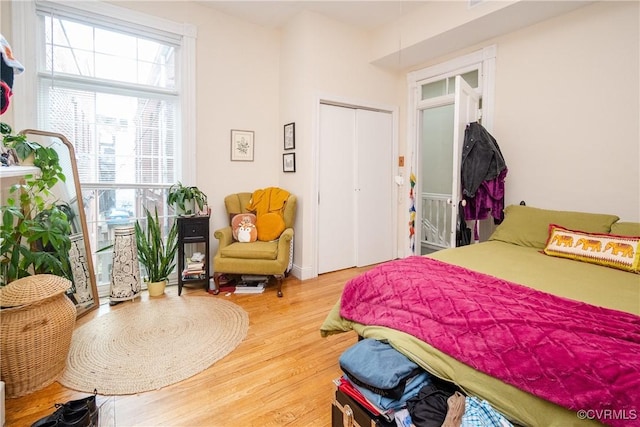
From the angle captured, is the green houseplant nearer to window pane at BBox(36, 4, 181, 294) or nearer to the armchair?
window pane at BBox(36, 4, 181, 294)

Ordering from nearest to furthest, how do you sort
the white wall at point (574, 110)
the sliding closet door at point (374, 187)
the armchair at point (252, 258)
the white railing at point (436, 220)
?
1. the white wall at point (574, 110)
2. the armchair at point (252, 258)
3. the sliding closet door at point (374, 187)
4. the white railing at point (436, 220)

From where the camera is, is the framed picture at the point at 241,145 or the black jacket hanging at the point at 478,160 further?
the framed picture at the point at 241,145

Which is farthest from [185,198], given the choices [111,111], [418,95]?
[418,95]

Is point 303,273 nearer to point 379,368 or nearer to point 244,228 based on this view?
point 244,228

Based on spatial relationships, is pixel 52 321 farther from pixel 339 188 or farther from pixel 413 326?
pixel 339 188

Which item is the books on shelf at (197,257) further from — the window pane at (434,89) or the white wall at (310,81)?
the window pane at (434,89)

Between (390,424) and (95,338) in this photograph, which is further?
(95,338)

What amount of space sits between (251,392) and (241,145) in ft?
9.16

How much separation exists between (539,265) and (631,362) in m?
1.19

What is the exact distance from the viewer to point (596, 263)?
206 centimetres

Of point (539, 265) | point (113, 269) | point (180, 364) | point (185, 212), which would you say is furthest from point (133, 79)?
point (539, 265)

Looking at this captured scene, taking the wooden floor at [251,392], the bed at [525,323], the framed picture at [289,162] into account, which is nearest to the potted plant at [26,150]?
the wooden floor at [251,392]

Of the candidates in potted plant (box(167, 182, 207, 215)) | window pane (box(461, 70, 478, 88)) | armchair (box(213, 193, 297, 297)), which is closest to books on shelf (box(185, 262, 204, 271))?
armchair (box(213, 193, 297, 297))

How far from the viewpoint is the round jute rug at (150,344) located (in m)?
1.83
